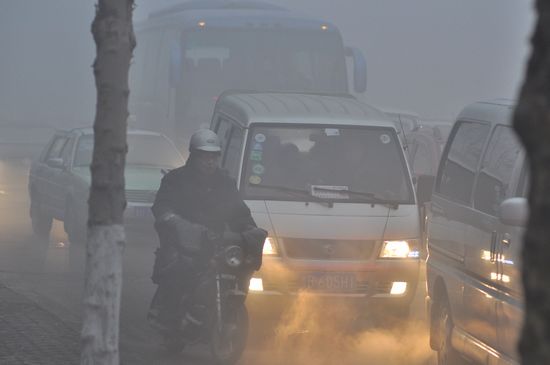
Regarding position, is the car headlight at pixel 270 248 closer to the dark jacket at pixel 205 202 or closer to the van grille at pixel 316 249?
the van grille at pixel 316 249

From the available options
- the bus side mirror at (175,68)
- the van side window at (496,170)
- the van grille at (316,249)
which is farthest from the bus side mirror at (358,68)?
the van side window at (496,170)

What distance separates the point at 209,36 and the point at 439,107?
973 inches

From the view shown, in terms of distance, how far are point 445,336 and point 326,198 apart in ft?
6.97

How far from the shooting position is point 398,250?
34.7 feet

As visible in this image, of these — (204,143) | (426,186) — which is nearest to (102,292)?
(204,143)

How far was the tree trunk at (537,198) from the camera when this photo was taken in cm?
226

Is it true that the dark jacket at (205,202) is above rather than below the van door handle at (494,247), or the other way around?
below

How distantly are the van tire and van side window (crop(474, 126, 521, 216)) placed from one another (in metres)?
0.90

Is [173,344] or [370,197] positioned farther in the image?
[370,197]

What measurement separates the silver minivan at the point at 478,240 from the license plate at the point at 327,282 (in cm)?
86

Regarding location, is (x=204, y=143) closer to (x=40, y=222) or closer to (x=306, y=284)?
(x=306, y=284)

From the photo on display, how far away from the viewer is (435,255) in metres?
9.46

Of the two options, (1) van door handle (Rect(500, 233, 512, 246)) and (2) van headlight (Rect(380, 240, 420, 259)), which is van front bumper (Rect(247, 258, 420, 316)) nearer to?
(2) van headlight (Rect(380, 240, 420, 259))

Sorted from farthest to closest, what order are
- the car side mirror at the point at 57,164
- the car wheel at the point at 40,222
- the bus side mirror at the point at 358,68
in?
the bus side mirror at the point at 358,68
the car wheel at the point at 40,222
the car side mirror at the point at 57,164
